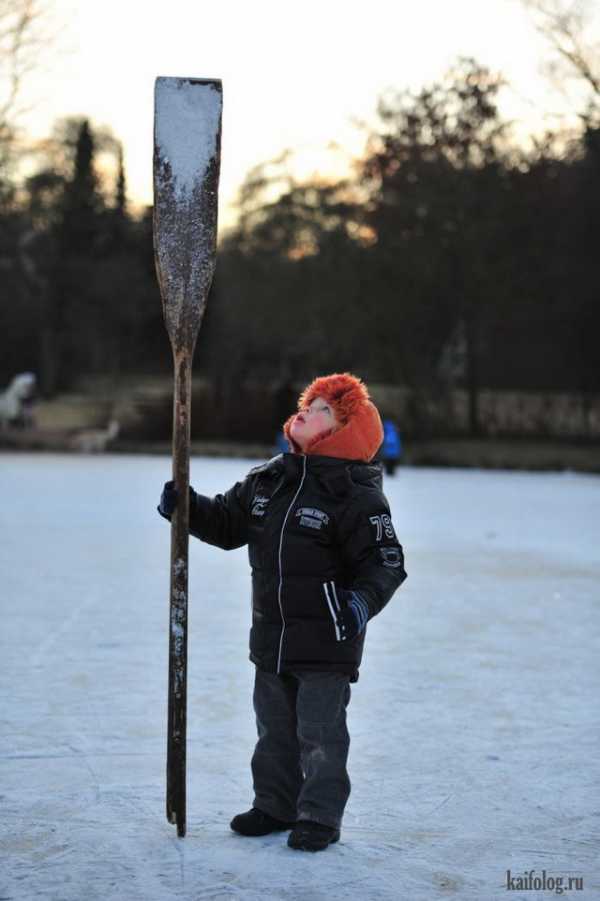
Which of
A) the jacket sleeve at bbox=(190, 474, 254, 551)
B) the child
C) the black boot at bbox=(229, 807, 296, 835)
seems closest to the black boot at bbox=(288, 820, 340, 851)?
the child

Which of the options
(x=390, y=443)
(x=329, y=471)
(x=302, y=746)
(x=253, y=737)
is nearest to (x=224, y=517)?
(x=329, y=471)

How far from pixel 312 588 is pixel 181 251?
100cm

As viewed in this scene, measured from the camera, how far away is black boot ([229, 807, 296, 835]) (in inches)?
152

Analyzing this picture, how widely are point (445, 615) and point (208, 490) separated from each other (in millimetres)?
8883

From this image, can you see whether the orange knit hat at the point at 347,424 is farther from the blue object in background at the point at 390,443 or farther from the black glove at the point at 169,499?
the blue object in background at the point at 390,443

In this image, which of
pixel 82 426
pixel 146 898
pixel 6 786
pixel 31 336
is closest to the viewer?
pixel 146 898

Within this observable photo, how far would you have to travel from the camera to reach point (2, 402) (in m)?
32.5

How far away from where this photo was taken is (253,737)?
509 centimetres

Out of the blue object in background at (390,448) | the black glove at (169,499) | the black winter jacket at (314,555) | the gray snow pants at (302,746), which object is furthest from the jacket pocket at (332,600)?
the blue object in background at (390,448)

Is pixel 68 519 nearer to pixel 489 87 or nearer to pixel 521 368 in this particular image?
pixel 489 87

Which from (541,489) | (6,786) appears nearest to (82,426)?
(541,489)

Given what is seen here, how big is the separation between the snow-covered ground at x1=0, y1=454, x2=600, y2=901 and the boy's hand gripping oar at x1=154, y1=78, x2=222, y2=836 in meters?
0.35

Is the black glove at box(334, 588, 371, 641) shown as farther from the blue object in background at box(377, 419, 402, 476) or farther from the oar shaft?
the blue object in background at box(377, 419, 402, 476)

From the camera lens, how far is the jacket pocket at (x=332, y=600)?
3.69m
